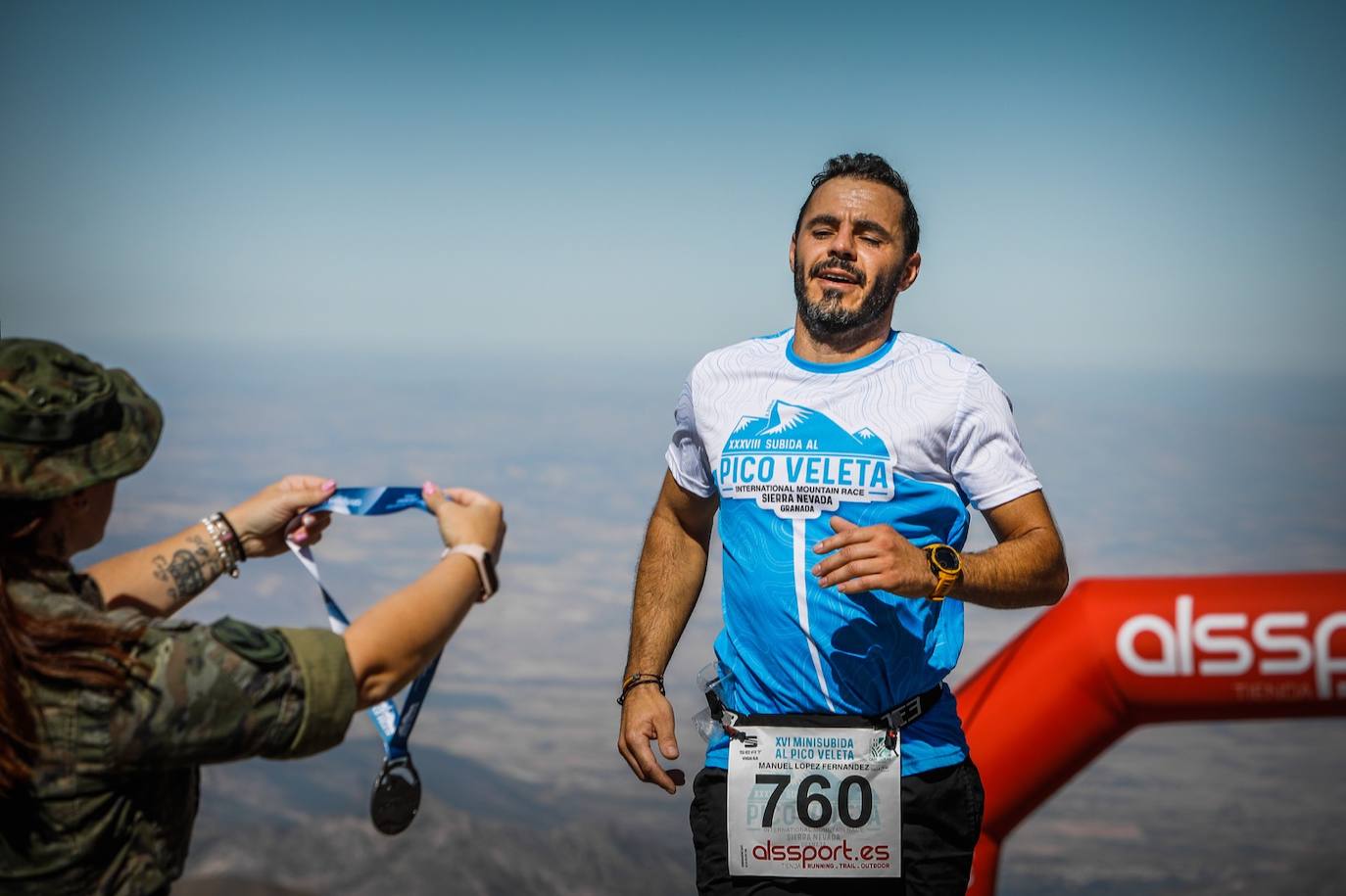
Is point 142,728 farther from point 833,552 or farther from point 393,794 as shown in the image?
point 833,552

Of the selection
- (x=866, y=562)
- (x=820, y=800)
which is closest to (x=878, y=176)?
(x=866, y=562)

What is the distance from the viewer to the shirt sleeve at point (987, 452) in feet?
9.22

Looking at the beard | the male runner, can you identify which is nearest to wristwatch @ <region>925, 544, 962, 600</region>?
the male runner

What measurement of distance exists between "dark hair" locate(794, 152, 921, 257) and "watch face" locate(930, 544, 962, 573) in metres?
0.91

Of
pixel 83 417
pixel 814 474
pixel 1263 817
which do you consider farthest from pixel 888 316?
pixel 1263 817

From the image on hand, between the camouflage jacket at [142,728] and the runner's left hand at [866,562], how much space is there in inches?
38.0

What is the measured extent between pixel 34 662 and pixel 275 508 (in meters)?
0.80

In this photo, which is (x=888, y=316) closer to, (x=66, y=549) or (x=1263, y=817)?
(x=66, y=549)

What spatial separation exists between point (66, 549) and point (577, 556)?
63849 millimetres

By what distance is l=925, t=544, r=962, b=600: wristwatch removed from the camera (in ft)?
8.28

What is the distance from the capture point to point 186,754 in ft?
5.87

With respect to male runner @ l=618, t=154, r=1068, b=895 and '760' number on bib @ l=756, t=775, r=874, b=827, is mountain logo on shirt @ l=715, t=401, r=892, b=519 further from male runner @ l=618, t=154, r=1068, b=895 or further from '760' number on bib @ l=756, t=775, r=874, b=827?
'760' number on bib @ l=756, t=775, r=874, b=827

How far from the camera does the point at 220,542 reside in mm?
2471

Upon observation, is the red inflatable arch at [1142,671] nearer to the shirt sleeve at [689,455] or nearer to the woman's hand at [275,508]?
the shirt sleeve at [689,455]
